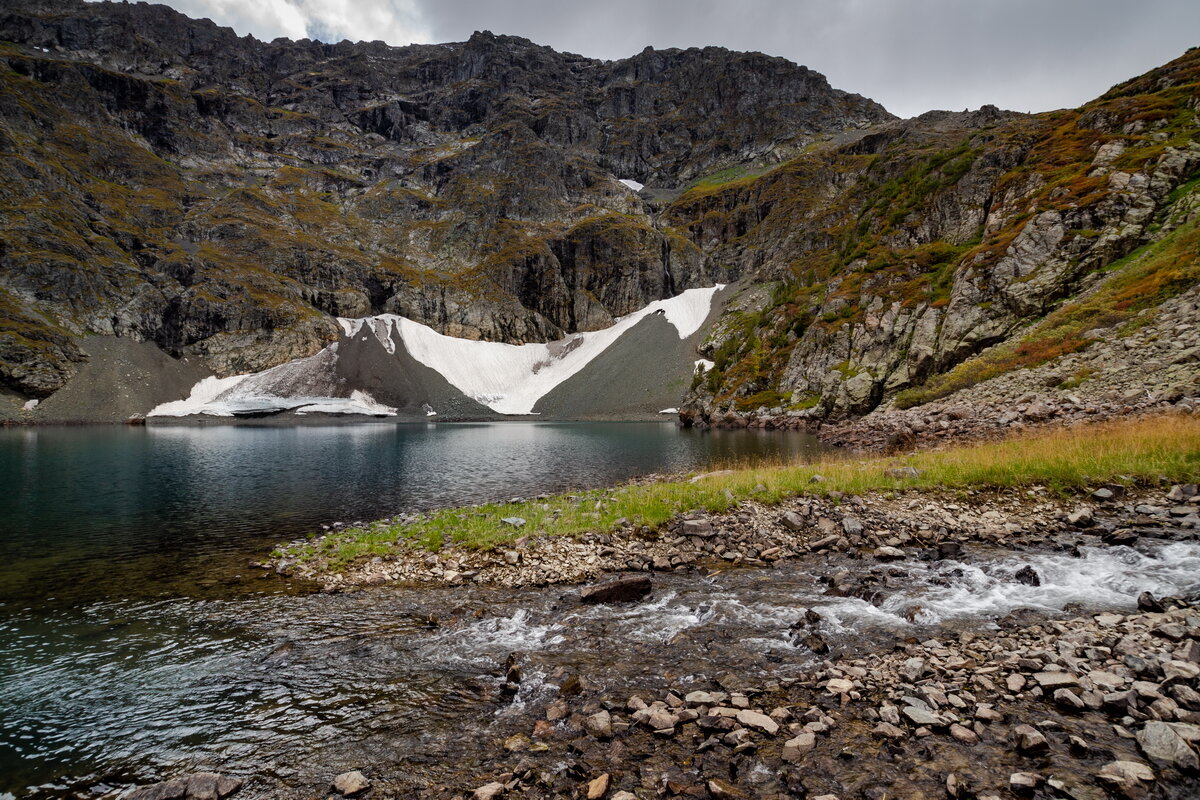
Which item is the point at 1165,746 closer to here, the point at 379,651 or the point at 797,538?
the point at 797,538

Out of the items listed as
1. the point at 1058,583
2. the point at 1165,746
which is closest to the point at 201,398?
the point at 1058,583

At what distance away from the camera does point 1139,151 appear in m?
55.8

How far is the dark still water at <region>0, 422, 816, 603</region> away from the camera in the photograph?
17.9 m

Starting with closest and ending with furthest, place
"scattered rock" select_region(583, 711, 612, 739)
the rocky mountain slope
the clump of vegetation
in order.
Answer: "scattered rock" select_region(583, 711, 612, 739) → the clump of vegetation → the rocky mountain slope

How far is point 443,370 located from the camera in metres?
166

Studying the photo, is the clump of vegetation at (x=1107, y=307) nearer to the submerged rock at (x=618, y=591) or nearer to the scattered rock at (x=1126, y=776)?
the submerged rock at (x=618, y=591)

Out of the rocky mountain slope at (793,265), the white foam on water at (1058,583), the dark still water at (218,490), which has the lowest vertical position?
the dark still water at (218,490)

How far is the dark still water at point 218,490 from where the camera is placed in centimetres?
1794

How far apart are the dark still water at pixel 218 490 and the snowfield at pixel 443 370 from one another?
73.8 metres

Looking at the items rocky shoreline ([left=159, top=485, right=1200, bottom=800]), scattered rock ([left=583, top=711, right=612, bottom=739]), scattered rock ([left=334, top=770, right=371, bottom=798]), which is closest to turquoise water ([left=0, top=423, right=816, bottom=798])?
scattered rock ([left=334, top=770, right=371, bottom=798])

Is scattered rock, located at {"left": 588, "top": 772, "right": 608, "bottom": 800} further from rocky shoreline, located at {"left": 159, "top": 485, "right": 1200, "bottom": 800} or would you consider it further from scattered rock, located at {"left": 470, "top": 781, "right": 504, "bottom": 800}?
scattered rock, located at {"left": 470, "top": 781, "right": 504, "bottom": 800}

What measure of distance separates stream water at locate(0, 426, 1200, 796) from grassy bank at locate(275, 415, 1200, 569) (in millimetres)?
3881

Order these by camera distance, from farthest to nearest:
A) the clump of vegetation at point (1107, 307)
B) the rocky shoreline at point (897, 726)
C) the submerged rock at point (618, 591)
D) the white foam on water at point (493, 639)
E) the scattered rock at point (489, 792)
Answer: the clump of vegetation at point (1107, 307), the submerged rock at point (618, 591), the white foam on water at point (493, 639), the scattered rock at point (489, 792), the rocky shoreline at point (897, 726)

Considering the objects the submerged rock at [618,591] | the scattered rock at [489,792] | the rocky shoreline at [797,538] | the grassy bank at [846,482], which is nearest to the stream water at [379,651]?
the submerged rock at [618,591]
